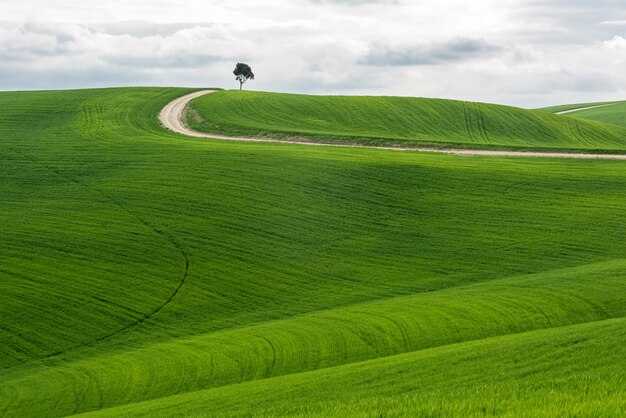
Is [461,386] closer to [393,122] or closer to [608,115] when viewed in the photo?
[393,122]

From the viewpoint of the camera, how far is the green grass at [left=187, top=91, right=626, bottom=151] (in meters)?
64.6

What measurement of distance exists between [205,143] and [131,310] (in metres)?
27.9

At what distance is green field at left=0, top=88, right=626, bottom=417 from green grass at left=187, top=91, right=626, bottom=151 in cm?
865

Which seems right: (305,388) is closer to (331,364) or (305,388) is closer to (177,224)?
(331,364)

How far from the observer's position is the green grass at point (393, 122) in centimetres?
6456

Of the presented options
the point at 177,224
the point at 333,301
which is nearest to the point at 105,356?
the point at 333,301

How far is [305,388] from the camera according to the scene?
1753 cm

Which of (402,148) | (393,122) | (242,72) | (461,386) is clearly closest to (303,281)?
(461,386)

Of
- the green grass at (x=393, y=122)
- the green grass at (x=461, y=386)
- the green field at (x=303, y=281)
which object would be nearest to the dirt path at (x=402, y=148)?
the green grass at (x=393, y=122)

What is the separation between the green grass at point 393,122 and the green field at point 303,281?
28.4 feet

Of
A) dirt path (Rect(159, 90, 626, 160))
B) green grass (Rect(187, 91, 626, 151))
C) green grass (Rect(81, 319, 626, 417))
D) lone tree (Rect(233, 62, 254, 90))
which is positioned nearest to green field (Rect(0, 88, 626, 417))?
green grass (Rect(81, 319, 626, 417))

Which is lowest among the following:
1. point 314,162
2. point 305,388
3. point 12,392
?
point 12,392

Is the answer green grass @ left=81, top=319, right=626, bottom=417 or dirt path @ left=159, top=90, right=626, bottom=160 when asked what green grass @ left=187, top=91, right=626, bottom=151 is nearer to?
dirt path @ left=159, top=90, right=626, bottom=160

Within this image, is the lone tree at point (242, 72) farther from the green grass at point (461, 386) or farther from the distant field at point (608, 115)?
the green grass at point (461, 386)
